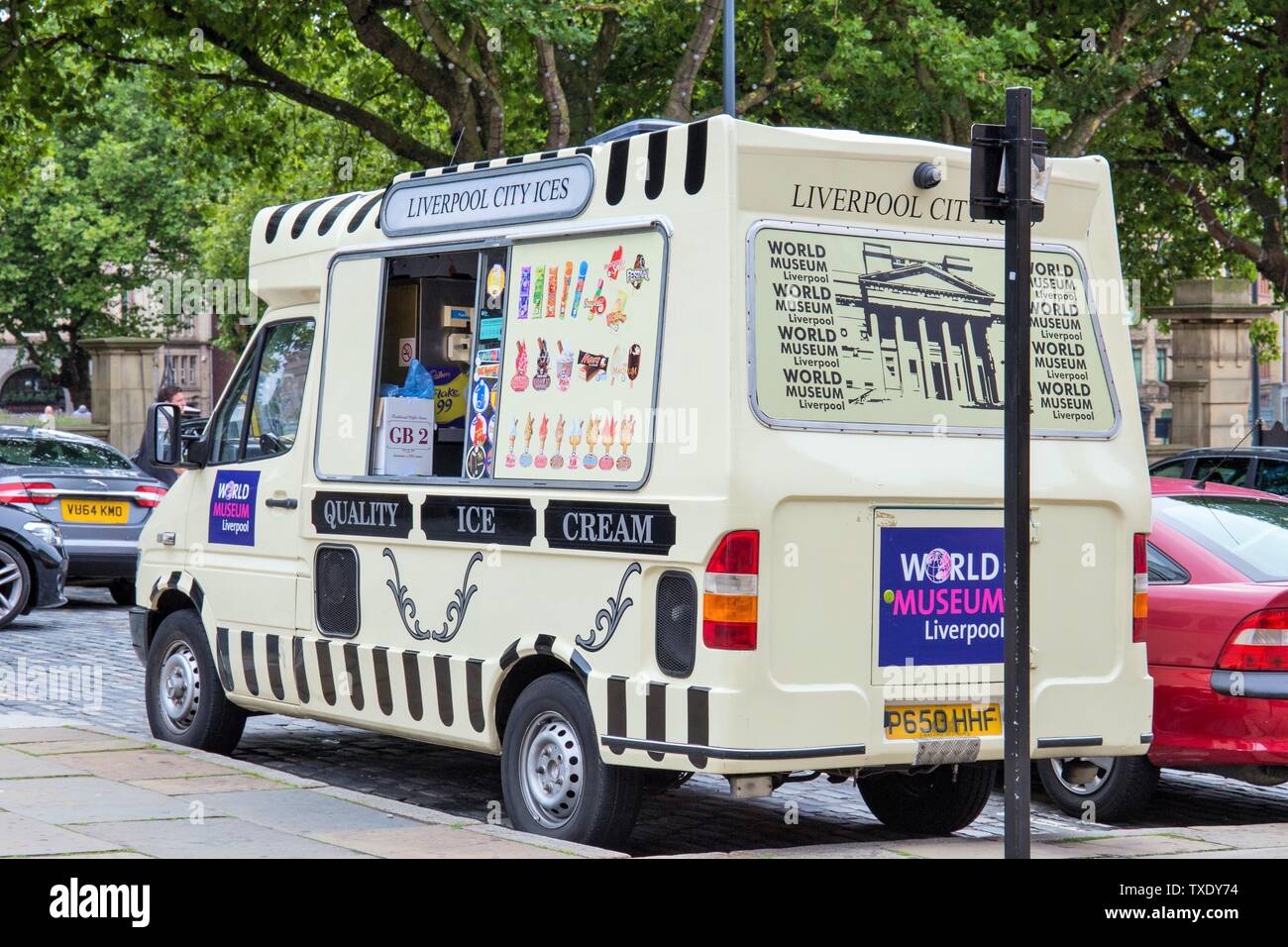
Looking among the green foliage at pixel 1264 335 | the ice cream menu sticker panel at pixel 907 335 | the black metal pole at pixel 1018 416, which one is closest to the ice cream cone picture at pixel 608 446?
the ice cream menu sticker panel at pixel 907 335

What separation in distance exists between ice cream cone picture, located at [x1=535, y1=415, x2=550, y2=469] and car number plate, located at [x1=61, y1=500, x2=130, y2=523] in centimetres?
992

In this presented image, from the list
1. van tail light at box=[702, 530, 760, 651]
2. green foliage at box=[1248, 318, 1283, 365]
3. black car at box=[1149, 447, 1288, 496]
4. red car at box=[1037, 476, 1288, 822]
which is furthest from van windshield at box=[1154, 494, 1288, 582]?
green foliage at box=[1248, 318, 1283, 365]

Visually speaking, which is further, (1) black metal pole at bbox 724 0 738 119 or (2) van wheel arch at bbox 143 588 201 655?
(1) black metal pole at bbox 724 0 738 119

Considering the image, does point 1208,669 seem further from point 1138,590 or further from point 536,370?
point 536,370

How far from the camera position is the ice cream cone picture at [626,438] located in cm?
670

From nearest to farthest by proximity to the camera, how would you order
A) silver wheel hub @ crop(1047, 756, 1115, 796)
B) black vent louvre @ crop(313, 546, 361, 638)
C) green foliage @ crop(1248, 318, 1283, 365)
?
1. silver wheel hub @ crop(1047, 756, 1115, 796)
2. black vent louvre @ crop(313, 546, 361, 638)
3. green foliage @ crop(1248, 318, 1283, 365)

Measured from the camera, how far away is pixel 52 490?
628 inches

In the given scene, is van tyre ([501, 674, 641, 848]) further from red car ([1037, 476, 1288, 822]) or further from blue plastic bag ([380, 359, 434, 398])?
red car ([1037, 476, 1288, 822])

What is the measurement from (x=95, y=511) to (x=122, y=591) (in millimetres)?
1661

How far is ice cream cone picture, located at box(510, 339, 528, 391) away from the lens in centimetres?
731

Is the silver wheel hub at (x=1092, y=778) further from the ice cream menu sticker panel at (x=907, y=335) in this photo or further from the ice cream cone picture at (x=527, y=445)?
the ice cream cone picture at (x=527, y=445)

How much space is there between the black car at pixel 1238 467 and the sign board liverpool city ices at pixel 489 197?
817 centimetres

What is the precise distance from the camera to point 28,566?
49.3ft

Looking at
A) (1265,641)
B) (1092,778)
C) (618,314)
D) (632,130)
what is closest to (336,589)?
(618,314)
